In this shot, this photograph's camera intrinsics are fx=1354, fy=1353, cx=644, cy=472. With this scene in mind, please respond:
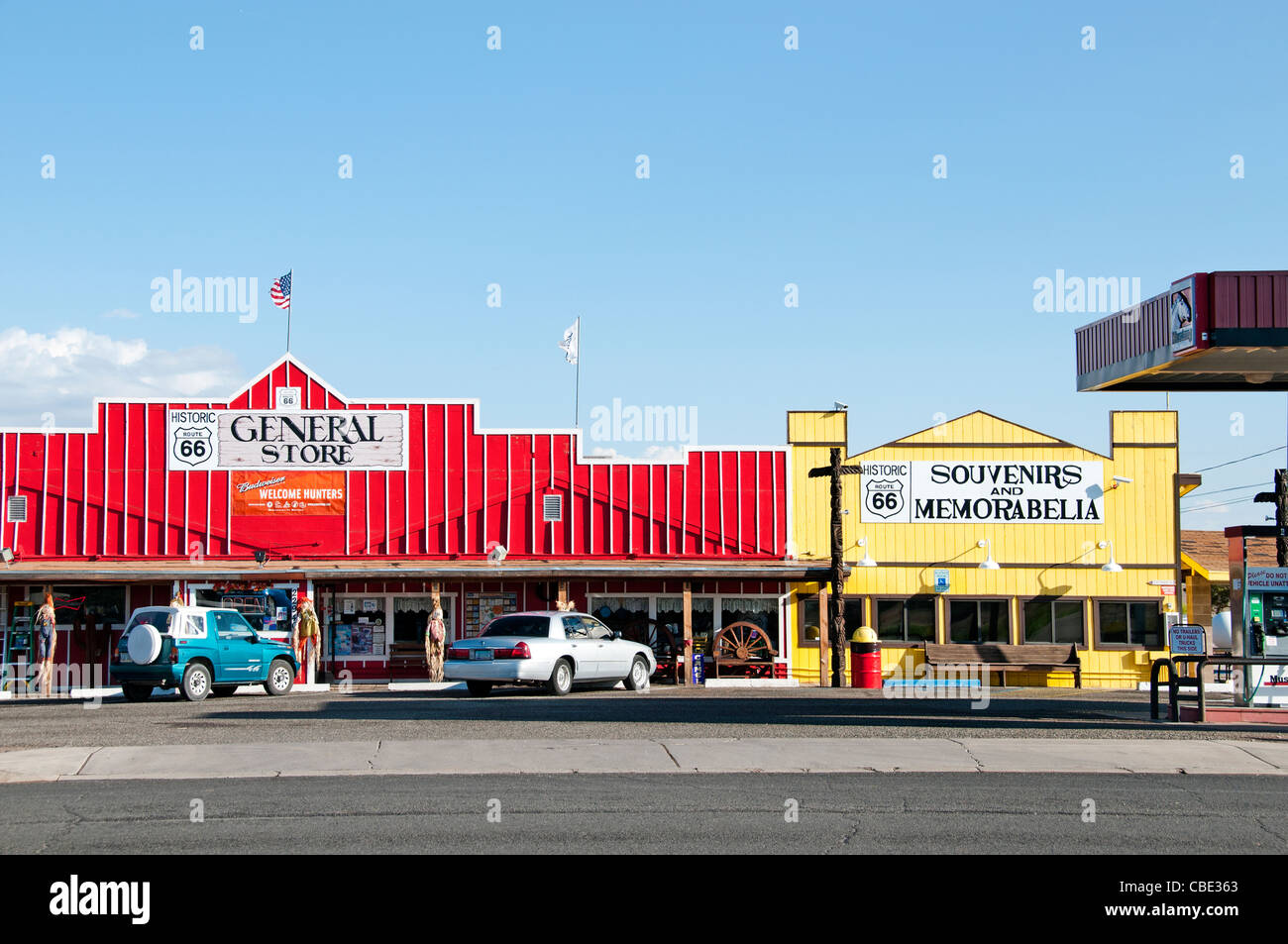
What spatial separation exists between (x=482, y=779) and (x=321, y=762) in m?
2.06

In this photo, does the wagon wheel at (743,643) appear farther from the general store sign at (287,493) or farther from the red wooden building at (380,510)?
the general store sign at (287,493)

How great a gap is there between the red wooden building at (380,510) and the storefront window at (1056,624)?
23.2 ft

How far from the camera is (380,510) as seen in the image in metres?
34.2

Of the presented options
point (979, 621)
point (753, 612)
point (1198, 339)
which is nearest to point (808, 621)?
point (753, 612)

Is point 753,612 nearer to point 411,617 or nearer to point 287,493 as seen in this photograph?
point 411,617

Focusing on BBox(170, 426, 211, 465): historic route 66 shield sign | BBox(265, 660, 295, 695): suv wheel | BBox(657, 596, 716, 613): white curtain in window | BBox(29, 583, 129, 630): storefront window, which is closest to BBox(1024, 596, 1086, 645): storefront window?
BBox(657, 596, 716, 613): white curtain in window

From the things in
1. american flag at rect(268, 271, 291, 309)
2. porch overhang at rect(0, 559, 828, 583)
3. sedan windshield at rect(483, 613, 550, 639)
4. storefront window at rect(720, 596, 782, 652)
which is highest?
american flag at rect(268, 271, 291, 309)

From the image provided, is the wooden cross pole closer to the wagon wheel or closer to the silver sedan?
the wagon wheel

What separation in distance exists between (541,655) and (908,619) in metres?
15.7

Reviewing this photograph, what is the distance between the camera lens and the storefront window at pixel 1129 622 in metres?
35.8

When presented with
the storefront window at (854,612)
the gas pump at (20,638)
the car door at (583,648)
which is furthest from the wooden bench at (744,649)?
the gas pump at (20,638)

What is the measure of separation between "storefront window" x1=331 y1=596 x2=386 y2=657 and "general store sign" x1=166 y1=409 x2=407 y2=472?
3554mm

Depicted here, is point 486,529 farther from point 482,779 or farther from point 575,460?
point 482,779

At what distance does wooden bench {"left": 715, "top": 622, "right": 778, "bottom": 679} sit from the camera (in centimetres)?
3288
